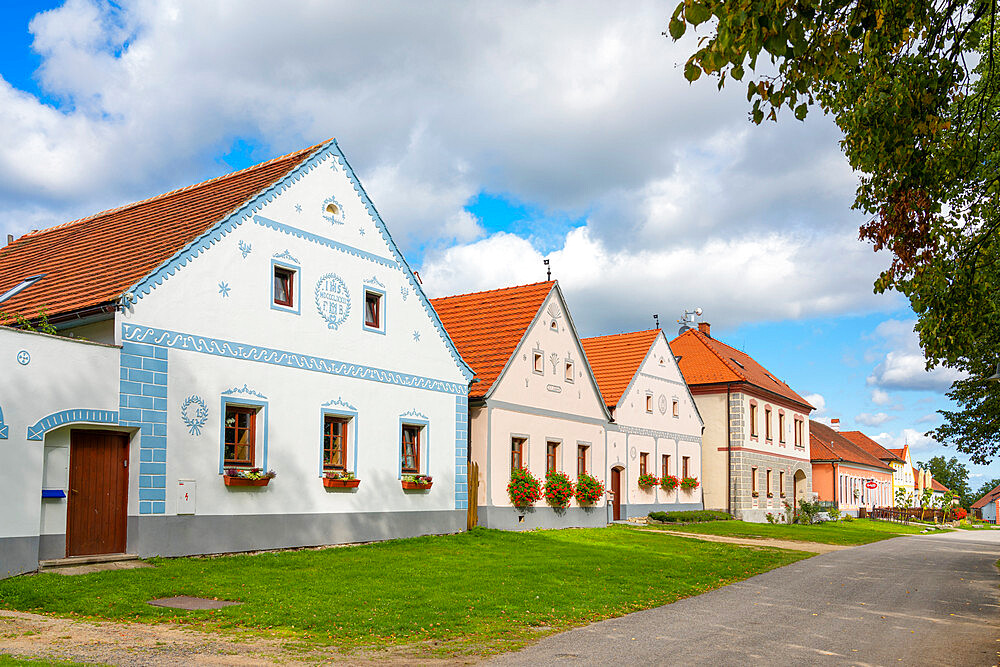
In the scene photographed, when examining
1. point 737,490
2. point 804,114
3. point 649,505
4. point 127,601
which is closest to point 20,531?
point 127,601

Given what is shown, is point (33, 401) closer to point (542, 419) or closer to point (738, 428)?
point (542, 419)

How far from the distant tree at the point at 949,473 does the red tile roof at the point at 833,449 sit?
314 feet

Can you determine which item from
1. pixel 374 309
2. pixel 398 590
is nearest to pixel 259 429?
pixel 374 309

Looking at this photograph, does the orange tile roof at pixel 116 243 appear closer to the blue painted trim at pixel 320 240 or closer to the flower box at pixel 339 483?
the blue painted trim at pixel 320 240

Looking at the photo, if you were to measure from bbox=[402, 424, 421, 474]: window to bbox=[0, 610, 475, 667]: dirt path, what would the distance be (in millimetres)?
11732

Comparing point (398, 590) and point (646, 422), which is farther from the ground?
point (646, 422)

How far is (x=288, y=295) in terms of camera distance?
19000 mm

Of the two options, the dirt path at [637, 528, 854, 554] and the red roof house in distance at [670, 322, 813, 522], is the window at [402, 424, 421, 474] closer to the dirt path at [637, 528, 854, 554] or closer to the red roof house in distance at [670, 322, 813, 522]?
the dirt path at [637, 528, 854, 554]

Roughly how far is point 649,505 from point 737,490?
7.80 meters

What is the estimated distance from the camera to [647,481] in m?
34.4

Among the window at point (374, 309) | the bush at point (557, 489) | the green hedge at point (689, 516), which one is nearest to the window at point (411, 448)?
the window at point (374, 309)

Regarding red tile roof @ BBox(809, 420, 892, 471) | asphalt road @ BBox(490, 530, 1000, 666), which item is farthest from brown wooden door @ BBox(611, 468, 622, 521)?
red tile roof @ BBox(809, 420, 892, 471)

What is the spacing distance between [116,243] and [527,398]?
41.7ft

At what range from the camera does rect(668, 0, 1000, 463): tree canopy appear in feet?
20.9
